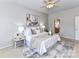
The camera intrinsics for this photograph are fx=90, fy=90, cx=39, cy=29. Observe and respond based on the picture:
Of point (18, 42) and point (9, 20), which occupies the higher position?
point (9, 20)

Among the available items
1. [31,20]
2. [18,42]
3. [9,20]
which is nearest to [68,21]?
[31,20]

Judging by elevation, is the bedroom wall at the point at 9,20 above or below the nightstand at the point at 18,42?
above

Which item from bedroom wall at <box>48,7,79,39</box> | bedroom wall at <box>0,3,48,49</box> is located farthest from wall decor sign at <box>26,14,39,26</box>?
bedroom wall at <box>48,7,79,39</box>

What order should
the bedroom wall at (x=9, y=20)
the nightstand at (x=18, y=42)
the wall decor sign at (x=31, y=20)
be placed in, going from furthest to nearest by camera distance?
the wall decor sign at (x=31, y=20)
the nightstand at (x=18, y=42)
the bedroom wall at (x=9, y=20)

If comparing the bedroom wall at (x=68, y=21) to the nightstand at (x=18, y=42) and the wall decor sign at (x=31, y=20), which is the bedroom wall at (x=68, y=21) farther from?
the nightstand at (x=18, y=42)

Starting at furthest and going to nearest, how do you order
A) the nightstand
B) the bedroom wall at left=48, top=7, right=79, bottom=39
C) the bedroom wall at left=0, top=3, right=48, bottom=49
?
1. the bedroom wall at left=48, top=7, right=79, bottom=39
2. the nightstand
3. the bedroom wall at left=0, top=3, right=48, bottom=49

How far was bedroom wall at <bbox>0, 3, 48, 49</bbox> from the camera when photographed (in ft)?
16.7

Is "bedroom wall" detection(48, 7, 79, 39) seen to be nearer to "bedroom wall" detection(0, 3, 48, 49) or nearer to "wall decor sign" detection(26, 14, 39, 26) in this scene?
"wall decor sign" detection(26, 14, 39, 26)

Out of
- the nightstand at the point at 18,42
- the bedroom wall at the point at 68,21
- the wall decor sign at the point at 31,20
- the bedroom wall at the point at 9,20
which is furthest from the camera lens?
the bedroom wall at the point at 68,21

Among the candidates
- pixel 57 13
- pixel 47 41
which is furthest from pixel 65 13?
pixel 47 41

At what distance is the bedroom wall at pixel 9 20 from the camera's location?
5098 millimetres

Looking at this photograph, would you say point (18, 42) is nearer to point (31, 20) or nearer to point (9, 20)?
point (9, 20)

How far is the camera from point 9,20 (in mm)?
5480

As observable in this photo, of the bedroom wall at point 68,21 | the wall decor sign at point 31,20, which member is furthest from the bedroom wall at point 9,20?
the bedroom wall at point 68,21
